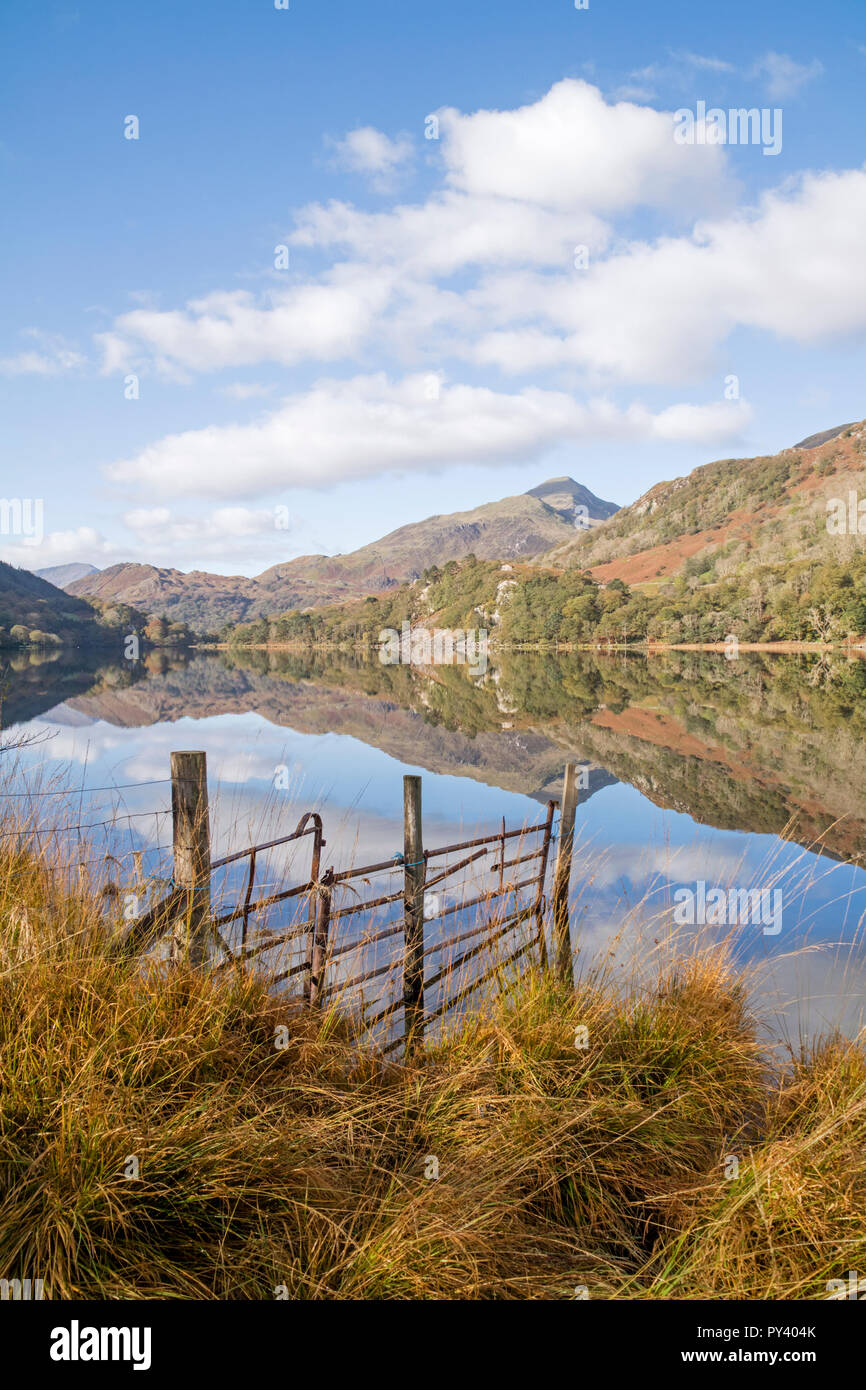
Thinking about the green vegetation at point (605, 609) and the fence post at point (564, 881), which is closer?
the fence post at point (564, 881)

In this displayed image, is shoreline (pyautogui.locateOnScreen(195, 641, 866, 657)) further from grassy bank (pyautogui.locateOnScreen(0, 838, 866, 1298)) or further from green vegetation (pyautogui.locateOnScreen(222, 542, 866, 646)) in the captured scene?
grassy bank (pyautogui.locateOnScreen(0, 838, 866, 1298))

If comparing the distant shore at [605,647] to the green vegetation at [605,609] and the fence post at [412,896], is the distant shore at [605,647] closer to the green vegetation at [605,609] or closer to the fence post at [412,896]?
the green vegetation at [605,609]

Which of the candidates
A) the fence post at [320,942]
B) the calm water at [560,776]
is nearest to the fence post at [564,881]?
the calm water at [560,776]

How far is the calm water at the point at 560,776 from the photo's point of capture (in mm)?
→ 7844

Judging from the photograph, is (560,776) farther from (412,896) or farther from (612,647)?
(612,647)

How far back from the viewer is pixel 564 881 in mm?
6234

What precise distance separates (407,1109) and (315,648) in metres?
162

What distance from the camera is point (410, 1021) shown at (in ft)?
17.2

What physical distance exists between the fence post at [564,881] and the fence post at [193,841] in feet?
9.09

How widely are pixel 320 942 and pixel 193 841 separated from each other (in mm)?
1233

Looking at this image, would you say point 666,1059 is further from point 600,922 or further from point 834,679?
point 834,679

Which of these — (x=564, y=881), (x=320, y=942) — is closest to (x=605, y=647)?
(x=564, y=881)

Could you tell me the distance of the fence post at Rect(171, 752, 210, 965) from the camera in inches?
165
